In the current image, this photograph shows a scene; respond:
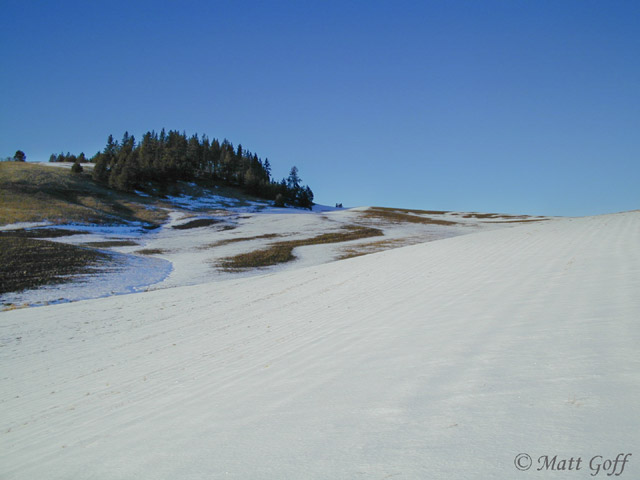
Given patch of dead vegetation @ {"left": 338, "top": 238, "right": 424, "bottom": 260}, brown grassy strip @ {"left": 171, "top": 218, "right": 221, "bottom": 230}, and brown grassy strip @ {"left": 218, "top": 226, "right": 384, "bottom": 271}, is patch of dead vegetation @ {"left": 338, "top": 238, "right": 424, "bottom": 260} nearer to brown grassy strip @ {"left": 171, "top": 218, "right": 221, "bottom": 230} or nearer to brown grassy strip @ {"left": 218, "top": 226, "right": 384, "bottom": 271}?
brown grassy strip @ {"left": 218, "top": 226, "right": 384, "bottom": 271}

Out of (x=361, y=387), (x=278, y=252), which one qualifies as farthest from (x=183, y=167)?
(x=361, y=387)

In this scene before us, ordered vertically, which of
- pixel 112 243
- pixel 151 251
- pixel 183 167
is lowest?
pixel 151 251

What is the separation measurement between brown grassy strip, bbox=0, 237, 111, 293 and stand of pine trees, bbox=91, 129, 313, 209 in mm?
48544

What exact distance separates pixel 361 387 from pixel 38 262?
27.6 meters

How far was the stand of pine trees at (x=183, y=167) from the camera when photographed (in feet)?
244

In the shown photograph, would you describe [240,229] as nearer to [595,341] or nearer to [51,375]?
[51,375]

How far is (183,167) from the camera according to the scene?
9450 centimetres

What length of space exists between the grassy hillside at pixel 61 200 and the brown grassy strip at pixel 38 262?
19.7 metres

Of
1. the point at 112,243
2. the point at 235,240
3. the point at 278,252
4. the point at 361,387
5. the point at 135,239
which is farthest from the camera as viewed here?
the point at 235,240

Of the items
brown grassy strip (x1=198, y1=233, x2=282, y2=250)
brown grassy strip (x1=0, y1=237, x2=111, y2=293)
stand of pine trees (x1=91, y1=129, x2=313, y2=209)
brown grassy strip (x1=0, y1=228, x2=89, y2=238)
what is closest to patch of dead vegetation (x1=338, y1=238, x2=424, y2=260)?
brown grassy strip (x1=198, y1=233, x2=282, y2=250)

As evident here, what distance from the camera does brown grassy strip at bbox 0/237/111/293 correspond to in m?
20.5

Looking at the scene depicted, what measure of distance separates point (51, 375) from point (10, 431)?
124 inches

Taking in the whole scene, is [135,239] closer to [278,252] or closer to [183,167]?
[278,252]

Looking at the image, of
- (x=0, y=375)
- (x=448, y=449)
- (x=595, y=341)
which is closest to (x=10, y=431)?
(x=0, y=375)
